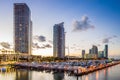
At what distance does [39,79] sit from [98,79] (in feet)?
60.2

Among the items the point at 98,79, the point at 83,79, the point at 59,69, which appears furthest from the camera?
the point at 59,69

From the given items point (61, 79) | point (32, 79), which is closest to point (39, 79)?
point (32, 79)

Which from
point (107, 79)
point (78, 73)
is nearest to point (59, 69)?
point (78, 73)

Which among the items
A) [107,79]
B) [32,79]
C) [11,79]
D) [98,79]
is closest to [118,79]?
[107,79]

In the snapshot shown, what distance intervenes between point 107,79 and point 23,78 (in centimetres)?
2714

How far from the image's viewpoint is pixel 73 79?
5856 centimetres

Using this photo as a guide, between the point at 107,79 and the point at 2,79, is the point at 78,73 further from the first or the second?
the point at 2,79

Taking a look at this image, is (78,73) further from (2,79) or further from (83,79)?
(2,79)

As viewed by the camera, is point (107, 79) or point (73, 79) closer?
point (73, 79)

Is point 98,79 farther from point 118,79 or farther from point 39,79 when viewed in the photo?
point 39,79

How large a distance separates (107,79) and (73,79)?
42.8 feet

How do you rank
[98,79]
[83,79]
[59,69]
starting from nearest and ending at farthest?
[83,79] < [98,79] < [59,69]

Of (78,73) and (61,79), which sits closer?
(61,79)

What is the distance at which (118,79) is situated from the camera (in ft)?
217
